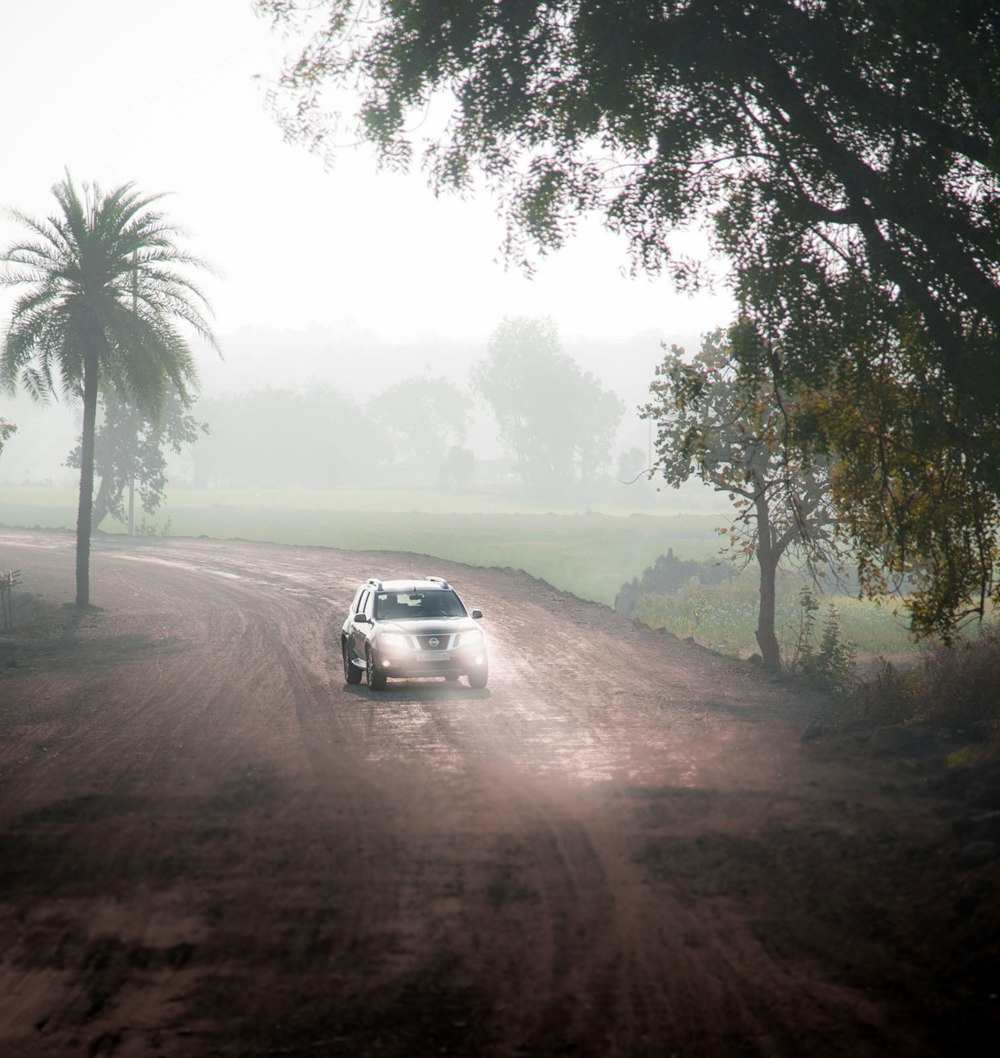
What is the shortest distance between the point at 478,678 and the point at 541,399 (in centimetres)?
11747

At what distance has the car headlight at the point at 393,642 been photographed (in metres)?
17.6

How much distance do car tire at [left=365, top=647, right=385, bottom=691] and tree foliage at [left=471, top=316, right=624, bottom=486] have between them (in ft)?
384

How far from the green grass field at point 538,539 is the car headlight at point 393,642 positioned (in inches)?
562

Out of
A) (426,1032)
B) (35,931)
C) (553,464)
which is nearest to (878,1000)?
(426,1032)

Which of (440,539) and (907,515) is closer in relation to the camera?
(907,515)

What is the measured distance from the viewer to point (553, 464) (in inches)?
5492

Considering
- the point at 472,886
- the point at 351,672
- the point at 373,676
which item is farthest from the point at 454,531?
the point at 472,886

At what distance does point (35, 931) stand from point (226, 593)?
88.3 ft

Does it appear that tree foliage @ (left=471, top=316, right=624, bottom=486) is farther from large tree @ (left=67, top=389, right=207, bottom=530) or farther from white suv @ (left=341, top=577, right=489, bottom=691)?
white suv @ (left=341, top=577, right=489, bottom=691)

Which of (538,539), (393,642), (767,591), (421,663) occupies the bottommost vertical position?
(421,663)

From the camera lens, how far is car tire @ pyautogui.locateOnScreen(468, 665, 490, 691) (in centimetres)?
1806

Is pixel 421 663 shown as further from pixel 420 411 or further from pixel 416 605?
pixel 420 411

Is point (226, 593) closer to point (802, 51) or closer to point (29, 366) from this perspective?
point (29, 366)

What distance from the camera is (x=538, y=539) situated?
2657 inches
